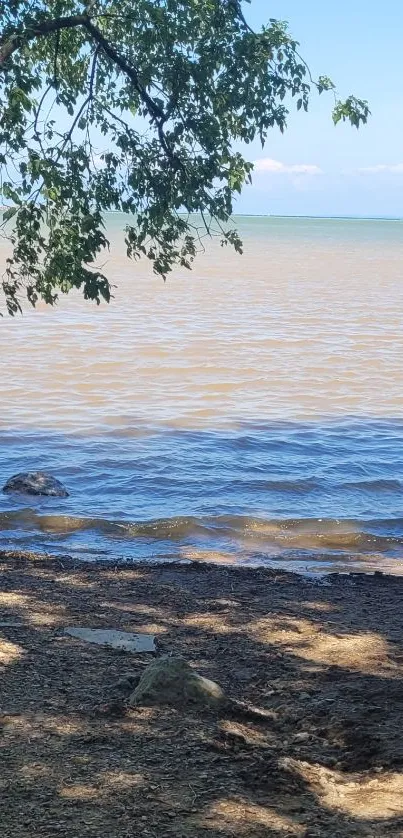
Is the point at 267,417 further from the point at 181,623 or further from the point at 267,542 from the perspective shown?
the point at 181,623

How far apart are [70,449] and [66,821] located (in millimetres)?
10071

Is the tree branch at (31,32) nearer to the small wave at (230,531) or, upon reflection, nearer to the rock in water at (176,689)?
the rock in water at (176,689)

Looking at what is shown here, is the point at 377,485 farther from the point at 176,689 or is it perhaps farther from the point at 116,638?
the point at 176,689

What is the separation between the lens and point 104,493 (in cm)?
1180

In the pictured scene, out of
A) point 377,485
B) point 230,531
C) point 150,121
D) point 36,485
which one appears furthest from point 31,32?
point 377,485

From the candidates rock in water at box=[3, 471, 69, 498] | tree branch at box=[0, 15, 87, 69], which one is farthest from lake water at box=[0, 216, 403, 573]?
tree branch at box=[0, 15, 87, 69]

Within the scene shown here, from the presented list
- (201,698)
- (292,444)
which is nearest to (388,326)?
(292,444)

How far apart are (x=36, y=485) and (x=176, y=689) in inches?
268

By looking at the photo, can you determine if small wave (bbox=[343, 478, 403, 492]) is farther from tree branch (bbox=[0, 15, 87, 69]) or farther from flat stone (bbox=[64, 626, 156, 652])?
tree branch (bbox=[0, 15, 87, 69])

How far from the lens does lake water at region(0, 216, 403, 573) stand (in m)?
10.5

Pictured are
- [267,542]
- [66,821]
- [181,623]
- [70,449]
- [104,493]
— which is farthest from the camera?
[70,449]

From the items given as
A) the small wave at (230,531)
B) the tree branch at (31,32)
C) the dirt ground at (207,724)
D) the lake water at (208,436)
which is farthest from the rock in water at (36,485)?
the tree branch at (31,32)

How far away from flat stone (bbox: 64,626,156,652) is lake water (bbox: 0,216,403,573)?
10.3ft

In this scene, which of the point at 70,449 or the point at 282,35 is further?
the point at 70,449
